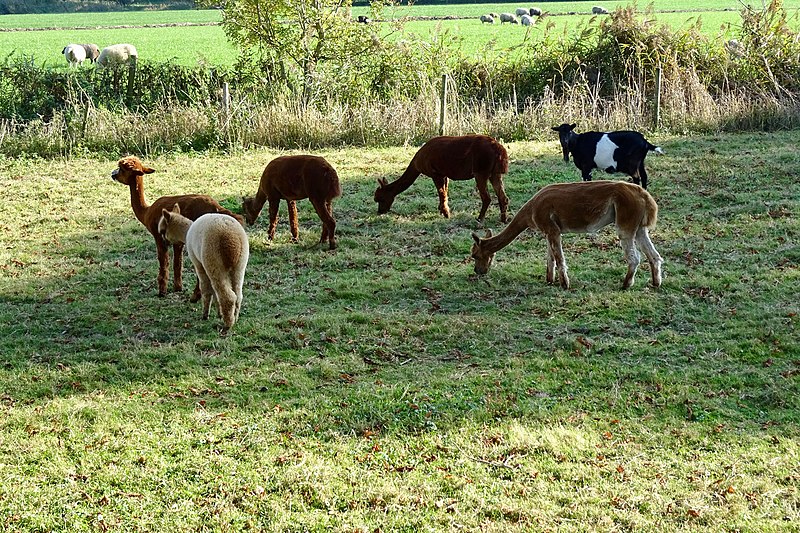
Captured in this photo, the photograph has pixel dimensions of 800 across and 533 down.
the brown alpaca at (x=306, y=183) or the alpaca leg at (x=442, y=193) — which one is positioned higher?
the brown alpaca at (x=306, y=183)

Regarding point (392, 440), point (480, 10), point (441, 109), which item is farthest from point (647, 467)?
point (480, 10)

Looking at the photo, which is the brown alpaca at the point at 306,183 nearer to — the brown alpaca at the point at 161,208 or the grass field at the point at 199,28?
the brown alpaca at the point at 161,208

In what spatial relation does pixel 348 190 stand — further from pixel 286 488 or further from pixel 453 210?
pixel 286 488

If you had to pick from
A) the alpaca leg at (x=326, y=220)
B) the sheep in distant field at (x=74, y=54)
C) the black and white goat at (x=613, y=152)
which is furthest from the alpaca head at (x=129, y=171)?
the sheep in distant field at (x=74, y=54)

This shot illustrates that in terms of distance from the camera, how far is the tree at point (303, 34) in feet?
59.4

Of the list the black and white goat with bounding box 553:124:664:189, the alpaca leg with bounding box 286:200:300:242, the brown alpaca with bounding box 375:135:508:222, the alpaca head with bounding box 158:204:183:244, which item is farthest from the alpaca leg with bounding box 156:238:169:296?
the black and white goat with bounding box 553:124:664:189

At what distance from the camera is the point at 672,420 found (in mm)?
5699

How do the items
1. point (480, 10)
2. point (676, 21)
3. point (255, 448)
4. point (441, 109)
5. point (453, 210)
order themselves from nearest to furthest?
1. point (255, 448)
2. point (453, 210)
3. point (441, 109)
4. point (676, 21)
5. point (480, 10)

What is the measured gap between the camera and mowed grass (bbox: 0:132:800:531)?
4.77 metres

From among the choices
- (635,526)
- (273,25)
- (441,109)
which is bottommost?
(635,526)

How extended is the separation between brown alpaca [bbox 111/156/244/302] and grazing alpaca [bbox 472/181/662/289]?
9.49 ft

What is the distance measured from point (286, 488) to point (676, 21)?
159 ft

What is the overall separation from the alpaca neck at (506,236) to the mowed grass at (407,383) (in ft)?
1.07

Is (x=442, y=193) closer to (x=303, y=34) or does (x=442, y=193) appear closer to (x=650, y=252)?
(x=650, y=252)
